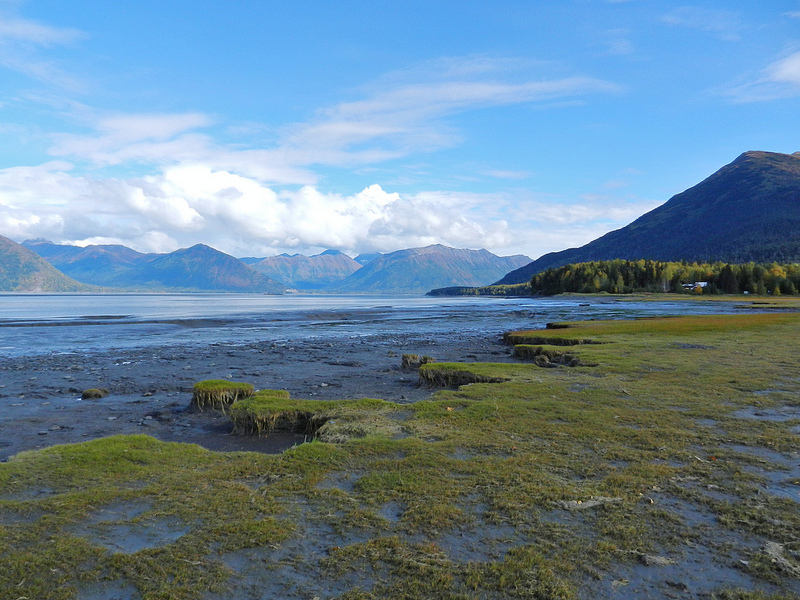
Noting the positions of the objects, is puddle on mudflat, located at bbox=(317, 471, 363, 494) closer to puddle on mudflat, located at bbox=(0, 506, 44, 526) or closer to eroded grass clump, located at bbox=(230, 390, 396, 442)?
eroded grass clump, located at bbox=(230, 390, 396, 442)

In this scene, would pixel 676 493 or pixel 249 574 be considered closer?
pixel 249 574

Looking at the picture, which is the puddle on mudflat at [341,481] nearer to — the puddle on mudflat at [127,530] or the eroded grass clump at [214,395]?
the puddle on mudflat at [127,530]

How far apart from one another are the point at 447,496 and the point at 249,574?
3758 mm

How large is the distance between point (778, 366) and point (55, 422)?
30052 millimetres

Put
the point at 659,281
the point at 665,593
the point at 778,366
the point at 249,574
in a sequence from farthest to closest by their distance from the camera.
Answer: the point at 659,281 < the point at 778,366 < the point at 249,574 < the point at 665,593

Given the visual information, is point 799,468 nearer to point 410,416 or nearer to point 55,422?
point 410,416

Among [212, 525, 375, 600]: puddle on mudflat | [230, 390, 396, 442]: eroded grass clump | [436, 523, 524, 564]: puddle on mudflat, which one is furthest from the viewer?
[230, 390, 396, 442]: eroded grass clump

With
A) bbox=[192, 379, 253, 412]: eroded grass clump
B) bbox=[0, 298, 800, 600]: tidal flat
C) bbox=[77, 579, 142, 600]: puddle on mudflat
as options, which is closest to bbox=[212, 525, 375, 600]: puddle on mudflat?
bbox=[0, 298, 800, 600]: tidal flat

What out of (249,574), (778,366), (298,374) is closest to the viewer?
(249,574)

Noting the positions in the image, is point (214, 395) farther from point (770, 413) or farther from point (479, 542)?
point (770, 413)

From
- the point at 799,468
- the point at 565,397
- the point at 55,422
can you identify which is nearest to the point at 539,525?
the point at 799,468

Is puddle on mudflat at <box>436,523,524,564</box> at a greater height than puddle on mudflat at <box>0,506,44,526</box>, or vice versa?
puddle on mudflat at <box>0,506,44,526</box>

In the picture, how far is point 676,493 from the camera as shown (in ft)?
30.1

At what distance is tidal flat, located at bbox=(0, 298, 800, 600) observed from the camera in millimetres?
6562
